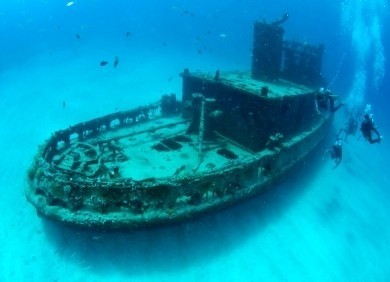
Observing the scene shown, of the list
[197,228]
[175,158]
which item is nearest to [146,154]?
[175,158]

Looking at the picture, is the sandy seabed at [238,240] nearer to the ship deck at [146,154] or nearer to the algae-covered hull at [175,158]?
the algae-covered hull at [175,158]

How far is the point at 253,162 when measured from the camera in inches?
338

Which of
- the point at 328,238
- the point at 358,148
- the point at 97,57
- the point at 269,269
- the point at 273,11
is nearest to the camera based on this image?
the point at 269,269

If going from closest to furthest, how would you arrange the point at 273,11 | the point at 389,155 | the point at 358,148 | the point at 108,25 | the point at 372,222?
1. the point at 372,222
2. the point at 358,148
3. the point at 389,155
4. the point at 108,25
5. the point at 273,11

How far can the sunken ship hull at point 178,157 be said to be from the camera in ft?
23.1

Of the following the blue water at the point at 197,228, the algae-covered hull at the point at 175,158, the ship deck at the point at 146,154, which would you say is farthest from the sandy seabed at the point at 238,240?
the ship deck at the point at 146,154

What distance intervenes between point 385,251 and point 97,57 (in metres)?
52.7

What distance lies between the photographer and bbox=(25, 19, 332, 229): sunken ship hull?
23.1 ft

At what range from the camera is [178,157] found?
10.1 meters

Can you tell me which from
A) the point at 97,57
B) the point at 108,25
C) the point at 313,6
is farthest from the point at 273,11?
the point at 97,57

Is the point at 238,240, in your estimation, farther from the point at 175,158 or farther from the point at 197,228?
the point at 175,158

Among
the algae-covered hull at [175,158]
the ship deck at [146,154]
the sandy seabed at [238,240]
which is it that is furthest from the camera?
the ship deck at [146,154]

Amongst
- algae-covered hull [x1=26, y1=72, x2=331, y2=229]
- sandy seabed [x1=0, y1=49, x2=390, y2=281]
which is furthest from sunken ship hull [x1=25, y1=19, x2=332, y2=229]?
sandy seabed [x1=0, y1=49, x2=390, y2=281]

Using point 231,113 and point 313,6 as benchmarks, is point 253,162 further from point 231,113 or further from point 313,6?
point 313,6
